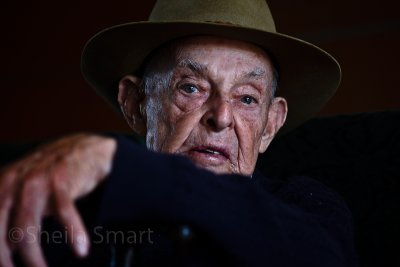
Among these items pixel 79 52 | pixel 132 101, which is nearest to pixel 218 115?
pixel 132 101

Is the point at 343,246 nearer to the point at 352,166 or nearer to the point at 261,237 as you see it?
the point at 261,237

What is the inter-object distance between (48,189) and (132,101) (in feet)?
3.59

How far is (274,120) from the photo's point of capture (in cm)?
190

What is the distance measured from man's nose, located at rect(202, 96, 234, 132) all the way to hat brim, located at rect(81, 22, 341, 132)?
174mm

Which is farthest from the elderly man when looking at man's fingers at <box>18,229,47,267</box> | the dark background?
the dark background

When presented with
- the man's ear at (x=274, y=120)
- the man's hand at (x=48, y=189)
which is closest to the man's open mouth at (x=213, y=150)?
the man's ear at (x=274, y=120)

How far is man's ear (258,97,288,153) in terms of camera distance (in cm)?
186

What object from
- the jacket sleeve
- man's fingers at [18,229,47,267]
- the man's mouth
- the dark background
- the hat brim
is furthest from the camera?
the dark background

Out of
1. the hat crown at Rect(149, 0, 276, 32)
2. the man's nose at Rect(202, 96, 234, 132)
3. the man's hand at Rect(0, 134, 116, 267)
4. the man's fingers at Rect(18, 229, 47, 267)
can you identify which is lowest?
the man's nose at Rect(202, 96, 234, 132)

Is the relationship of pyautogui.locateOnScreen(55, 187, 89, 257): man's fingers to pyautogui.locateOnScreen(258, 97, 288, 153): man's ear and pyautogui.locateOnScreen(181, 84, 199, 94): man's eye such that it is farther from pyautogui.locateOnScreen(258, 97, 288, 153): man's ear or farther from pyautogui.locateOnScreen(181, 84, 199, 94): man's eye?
pyautogui.locateOnScreen(258, 97, 288, 153): man's ear

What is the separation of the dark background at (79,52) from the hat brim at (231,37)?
83cm

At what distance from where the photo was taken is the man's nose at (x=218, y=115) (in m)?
1.57

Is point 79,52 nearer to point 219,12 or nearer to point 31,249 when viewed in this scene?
point 219,12

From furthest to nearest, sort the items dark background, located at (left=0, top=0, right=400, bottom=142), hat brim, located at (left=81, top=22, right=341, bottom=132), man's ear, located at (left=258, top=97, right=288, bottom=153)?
dark background, located at (left=0, top=0, right=400, bottom=142) → man's ear, located at (left=258, top=97, right=288, bottom=153) → hat brim, located at (left=81, top=22, right=341, bottom=132)
